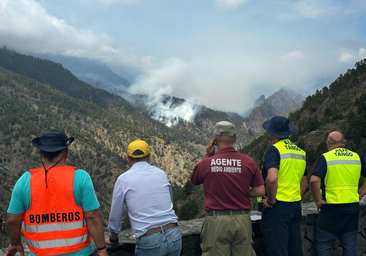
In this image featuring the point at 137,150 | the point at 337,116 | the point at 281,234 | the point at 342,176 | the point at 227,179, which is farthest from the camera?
the point at 337,116

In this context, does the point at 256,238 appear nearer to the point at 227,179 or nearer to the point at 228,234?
the point at 228,234

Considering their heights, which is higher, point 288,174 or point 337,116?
point 337,116

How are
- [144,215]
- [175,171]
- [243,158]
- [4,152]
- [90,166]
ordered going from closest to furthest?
1. [144,215]
2. [243,158]
3. [4,152]
4. [90,166]
5. [175,171]

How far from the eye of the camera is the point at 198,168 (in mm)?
4109

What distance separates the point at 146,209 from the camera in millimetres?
3719

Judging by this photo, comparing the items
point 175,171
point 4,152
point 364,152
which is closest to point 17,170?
point 4,152

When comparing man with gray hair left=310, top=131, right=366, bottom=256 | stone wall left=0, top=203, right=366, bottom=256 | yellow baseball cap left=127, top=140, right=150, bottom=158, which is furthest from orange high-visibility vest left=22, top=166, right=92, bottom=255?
man with gray hair left=310, top=131, right=366, bottom=256

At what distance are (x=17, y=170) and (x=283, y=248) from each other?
96.6 meters

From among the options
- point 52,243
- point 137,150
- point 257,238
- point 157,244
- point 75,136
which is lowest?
point 257,238

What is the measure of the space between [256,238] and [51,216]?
11.5 feet

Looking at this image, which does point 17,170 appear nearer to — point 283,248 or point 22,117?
point 22,117

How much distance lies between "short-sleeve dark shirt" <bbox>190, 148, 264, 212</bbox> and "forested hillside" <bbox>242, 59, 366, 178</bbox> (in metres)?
15.8

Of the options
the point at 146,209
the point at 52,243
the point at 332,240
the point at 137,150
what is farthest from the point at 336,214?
the point at 52,243

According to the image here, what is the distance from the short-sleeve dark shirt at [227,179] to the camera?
399 centimetres
